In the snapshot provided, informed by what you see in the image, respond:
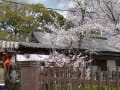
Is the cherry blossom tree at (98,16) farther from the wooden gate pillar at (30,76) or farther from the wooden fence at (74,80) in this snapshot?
the wooden gate pillar at (30,76)

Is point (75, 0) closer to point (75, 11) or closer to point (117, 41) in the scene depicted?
point (75, 11)

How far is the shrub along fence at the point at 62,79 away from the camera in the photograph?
799 centimetres

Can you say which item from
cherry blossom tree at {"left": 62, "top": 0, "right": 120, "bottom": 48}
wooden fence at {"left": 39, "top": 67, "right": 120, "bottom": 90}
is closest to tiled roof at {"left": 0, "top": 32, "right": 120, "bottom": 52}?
cherry blossom tree at {"left": 62, "top": 0, "right": 120, "bottom": 48}

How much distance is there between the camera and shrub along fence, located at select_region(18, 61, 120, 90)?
7988 millimetres

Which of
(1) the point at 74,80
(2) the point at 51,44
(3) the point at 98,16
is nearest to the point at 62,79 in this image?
(1) the point at 74,80

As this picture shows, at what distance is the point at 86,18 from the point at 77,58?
124 inches

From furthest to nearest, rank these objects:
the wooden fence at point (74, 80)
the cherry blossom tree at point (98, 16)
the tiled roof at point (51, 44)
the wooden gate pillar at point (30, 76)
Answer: the tiled roof at point (51, 44) < the cherry blossom tree at point (98, 16) < the wooden fence at point (74, 80) < the wooden gate pillar at point (30, 76)

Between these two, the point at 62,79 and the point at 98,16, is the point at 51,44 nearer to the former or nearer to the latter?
the point at 98,16

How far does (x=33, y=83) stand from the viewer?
26.1 ft

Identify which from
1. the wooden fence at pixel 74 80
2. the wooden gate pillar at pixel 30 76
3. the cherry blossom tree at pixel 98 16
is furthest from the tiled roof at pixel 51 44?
the wooden gate pillar at pixel 30 76

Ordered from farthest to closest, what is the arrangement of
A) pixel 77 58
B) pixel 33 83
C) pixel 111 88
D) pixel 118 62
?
pixel 118 62 < pixel 77 58 < pixel 111 88 < pixel 33 83

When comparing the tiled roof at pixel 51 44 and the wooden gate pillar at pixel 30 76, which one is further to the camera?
the tiled roof at pixel 51 44

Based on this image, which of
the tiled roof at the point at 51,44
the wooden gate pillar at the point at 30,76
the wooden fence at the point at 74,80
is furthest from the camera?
the tiled roof at the point at 51,44

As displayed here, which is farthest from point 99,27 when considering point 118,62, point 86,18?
point 118,62
